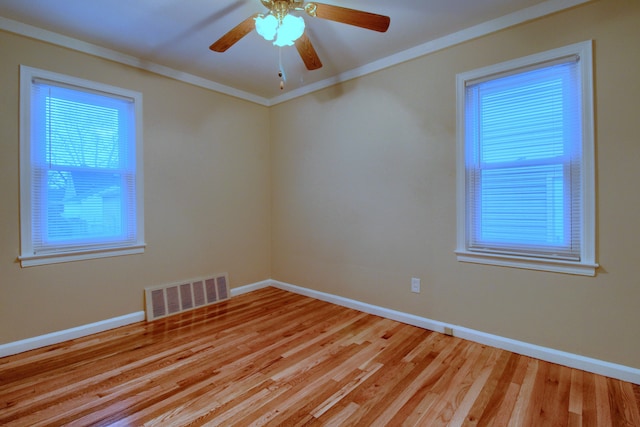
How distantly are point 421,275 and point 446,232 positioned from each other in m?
0.47

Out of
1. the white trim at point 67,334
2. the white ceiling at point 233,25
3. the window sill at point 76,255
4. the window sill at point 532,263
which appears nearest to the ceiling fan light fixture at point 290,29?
the white ceiling at point 233,25

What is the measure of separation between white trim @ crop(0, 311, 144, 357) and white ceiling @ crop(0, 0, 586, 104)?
2457 mm

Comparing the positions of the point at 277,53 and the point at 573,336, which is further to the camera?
the point at 277,53

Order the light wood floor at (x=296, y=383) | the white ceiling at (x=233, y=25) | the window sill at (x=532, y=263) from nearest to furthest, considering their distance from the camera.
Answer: the light wood floor at (x=296, y=383)
the window sill at (x=532, y=263)
the white ceiling at (x=233, y=25)

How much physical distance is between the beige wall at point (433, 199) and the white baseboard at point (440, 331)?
0.18ft

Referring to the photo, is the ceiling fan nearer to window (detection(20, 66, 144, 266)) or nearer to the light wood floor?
window (detection(20, 66, 144, 266))

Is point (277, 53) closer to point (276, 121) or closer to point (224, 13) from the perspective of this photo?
point (224, 13)

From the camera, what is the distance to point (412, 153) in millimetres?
2885

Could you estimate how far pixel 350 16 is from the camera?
1856 mm

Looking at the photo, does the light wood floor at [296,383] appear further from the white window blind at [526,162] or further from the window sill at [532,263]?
the white window blind at [526,162]

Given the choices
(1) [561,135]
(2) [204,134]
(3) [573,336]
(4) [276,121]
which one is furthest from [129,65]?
(3) [573,336]

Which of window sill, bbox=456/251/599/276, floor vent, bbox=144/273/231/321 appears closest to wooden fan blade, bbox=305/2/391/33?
window sill, bbox=456/251/599/276

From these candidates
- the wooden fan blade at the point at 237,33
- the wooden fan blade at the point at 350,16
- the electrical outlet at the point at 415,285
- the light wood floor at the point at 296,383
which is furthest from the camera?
the electrical outlet at the point at 415,285

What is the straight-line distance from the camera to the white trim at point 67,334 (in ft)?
7.80
